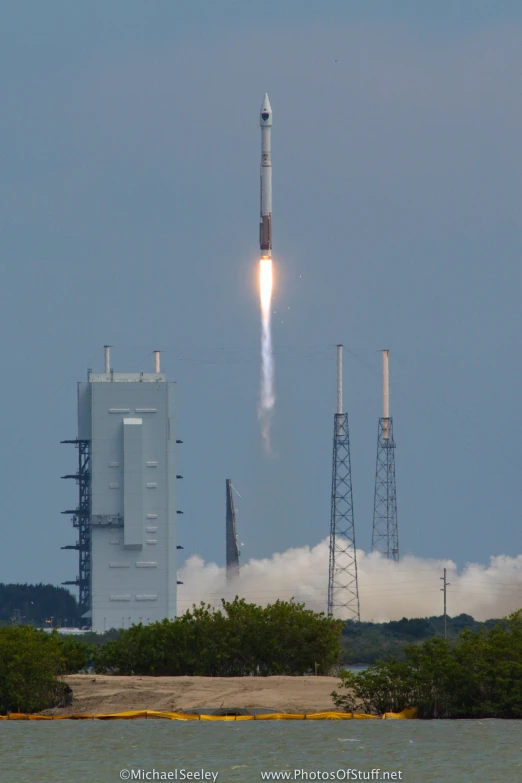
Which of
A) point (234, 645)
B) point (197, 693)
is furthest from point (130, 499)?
point (197, 693)

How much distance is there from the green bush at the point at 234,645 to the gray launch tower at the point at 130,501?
66567 mm

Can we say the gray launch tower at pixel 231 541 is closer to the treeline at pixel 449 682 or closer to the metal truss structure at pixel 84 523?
the metal truss structure at pixel 84 523

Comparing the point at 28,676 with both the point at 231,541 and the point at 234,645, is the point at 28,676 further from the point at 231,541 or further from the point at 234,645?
the point at 231,541

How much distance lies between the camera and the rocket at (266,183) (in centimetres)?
10581

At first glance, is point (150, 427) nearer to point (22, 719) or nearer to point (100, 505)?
point (100, 505)

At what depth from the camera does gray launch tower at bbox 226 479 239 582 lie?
5448 inches

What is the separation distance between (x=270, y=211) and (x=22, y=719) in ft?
166

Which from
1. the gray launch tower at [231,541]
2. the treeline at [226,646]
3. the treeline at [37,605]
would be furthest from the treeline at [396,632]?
the treeline at [226,646]

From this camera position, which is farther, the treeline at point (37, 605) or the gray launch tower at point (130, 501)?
the treeline at point (37, 605)

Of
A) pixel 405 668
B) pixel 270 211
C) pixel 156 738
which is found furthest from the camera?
pixel 270 211

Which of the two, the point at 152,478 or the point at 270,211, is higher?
the point at 270,211

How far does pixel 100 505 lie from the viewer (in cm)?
13625

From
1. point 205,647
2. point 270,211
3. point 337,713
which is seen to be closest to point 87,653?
point 205,647

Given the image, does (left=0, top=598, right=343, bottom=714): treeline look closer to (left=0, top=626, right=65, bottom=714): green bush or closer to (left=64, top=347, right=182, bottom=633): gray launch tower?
(left=0, top=626, right=65, bottom=714): green bush
